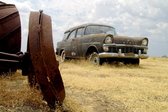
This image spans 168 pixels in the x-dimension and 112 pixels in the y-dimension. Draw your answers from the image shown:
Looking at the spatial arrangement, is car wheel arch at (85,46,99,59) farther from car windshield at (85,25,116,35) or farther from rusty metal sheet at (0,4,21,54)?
rusty metal sheet at (0,4,21,54)

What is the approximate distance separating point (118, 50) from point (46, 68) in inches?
338

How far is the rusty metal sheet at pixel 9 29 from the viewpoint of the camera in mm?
6359

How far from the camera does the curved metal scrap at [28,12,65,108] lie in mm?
4312

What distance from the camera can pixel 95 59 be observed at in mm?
13156

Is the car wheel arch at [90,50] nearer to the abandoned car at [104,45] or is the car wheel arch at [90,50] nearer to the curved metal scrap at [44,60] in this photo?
the abandoned car at [104,45]

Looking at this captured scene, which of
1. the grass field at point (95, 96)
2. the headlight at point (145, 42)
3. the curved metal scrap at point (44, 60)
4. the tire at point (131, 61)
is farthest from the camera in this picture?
the tire at point (131, 61)

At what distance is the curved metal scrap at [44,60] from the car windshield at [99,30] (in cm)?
953

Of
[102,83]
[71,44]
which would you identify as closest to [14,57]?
[102,83]

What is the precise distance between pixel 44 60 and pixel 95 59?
887 centimetres

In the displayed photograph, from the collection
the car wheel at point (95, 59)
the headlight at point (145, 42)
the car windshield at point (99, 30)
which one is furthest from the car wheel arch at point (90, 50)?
the headlight at point (145, 42)

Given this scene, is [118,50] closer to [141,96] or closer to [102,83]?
[102,83]

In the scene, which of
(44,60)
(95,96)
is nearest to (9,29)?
(95,96)

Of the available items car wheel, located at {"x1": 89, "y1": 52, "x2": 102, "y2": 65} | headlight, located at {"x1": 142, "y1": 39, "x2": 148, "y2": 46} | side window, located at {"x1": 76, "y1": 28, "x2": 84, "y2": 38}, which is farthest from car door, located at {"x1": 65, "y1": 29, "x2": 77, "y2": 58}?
headlight, located at {"x1": 142, "y1": 39, "x2": 148, "y2": 46}

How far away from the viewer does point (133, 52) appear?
13195 mm
